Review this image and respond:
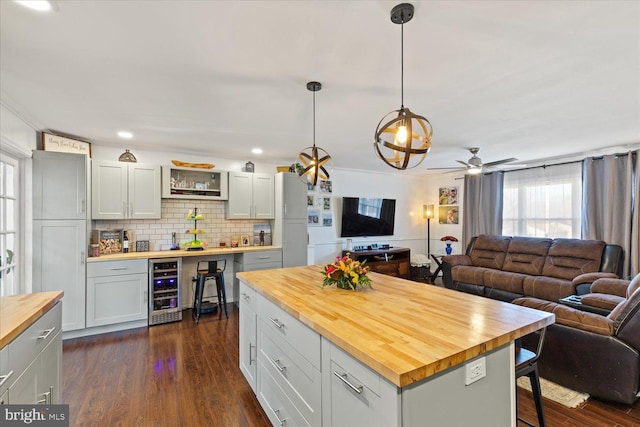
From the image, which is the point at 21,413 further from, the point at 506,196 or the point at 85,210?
the point at 506,196

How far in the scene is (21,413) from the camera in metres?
1.38

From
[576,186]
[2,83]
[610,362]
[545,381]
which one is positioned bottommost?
[545,381]

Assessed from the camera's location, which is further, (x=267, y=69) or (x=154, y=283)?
(x=154, y=283)

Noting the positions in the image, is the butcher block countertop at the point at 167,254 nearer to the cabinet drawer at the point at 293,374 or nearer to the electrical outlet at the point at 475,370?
the cabinet drawer at the point at 293,374

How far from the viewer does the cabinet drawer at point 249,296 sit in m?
2.35

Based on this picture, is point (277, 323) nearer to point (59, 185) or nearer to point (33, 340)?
point (33, 340)

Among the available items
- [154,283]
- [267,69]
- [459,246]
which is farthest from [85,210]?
[459,246]

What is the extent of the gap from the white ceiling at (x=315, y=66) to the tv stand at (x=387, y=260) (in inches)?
121

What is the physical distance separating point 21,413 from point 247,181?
392 centimetres

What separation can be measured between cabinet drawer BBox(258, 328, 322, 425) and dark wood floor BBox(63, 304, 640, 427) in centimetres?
52

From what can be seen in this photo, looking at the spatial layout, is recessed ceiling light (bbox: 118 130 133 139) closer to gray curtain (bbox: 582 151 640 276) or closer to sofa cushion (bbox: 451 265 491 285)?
sofa cushion (bbox: 451 265 491 285)

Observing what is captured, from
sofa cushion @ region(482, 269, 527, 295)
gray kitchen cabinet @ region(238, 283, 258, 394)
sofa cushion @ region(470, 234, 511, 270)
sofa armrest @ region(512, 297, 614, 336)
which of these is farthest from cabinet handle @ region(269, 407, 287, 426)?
sofa cushion @ region(470, 234, 511, 270)

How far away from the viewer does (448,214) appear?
7.10m

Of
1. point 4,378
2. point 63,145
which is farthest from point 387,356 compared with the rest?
point 63,145
